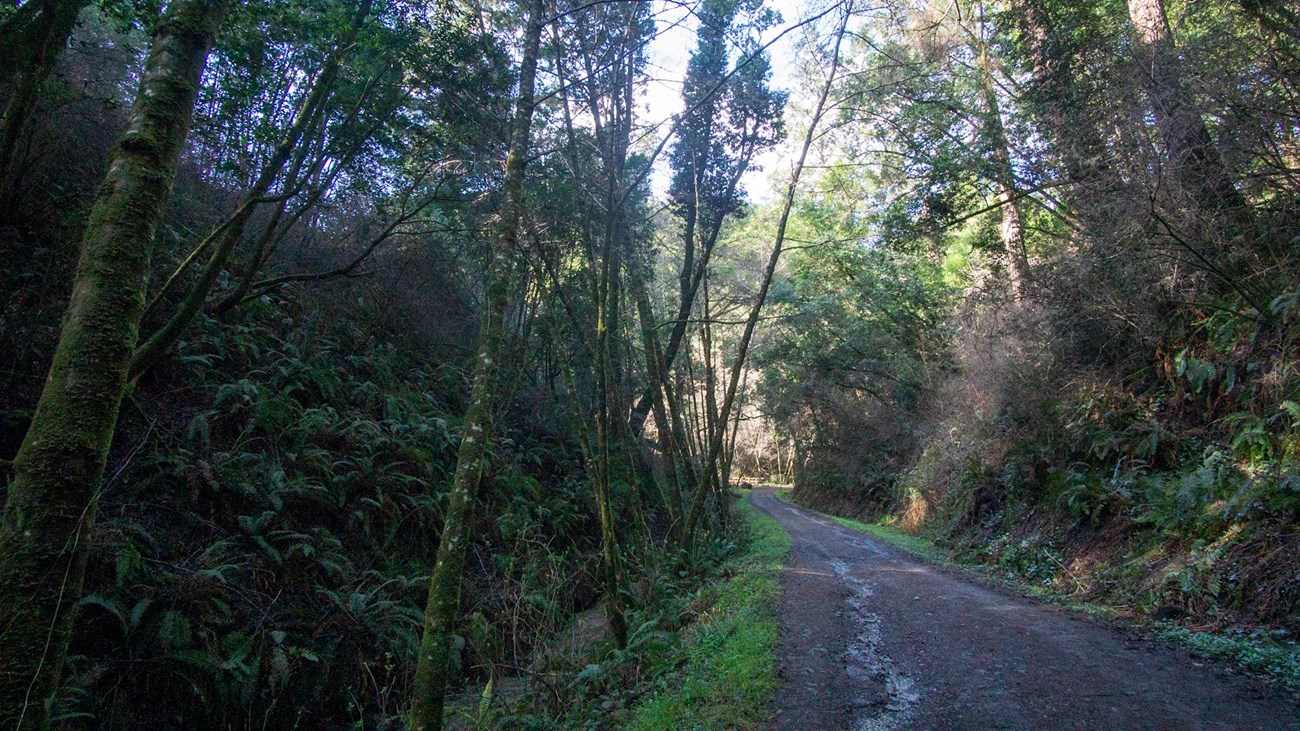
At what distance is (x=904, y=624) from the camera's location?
6.64 metres

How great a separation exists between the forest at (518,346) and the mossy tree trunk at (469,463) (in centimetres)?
4

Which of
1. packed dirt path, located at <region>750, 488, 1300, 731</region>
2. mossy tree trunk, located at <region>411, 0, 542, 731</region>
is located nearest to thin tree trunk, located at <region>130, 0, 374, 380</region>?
mossy tree trunk, located at <region>411, 0, 542, 731</region>

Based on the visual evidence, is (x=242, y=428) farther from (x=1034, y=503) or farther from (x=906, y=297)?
(x=906, y=297)

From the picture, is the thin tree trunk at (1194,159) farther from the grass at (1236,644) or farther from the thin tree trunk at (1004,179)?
the grass at (1236,644)

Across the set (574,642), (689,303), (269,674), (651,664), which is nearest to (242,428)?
(269,674)

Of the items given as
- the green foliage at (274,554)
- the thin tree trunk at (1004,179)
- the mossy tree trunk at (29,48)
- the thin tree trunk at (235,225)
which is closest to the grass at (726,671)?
the green foliage at (274,554)

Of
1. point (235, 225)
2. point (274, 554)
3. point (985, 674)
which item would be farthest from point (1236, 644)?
point (235, 225)

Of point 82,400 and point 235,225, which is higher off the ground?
point 235,225

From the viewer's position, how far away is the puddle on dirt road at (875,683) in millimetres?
4391

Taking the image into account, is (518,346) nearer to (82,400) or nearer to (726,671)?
(726,671)

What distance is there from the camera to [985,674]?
5.05 meters

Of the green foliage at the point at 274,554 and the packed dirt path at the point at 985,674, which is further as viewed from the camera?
the green foliage at the point at 274,554

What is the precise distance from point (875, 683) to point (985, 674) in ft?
2.96

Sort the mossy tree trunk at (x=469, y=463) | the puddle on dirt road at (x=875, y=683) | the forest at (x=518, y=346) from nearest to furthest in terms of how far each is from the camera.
→ the puddle on dirt road at (x=875, y=683), the mossy tree trunk at (x=469, y=463), the forest at (x=518, y=346)
